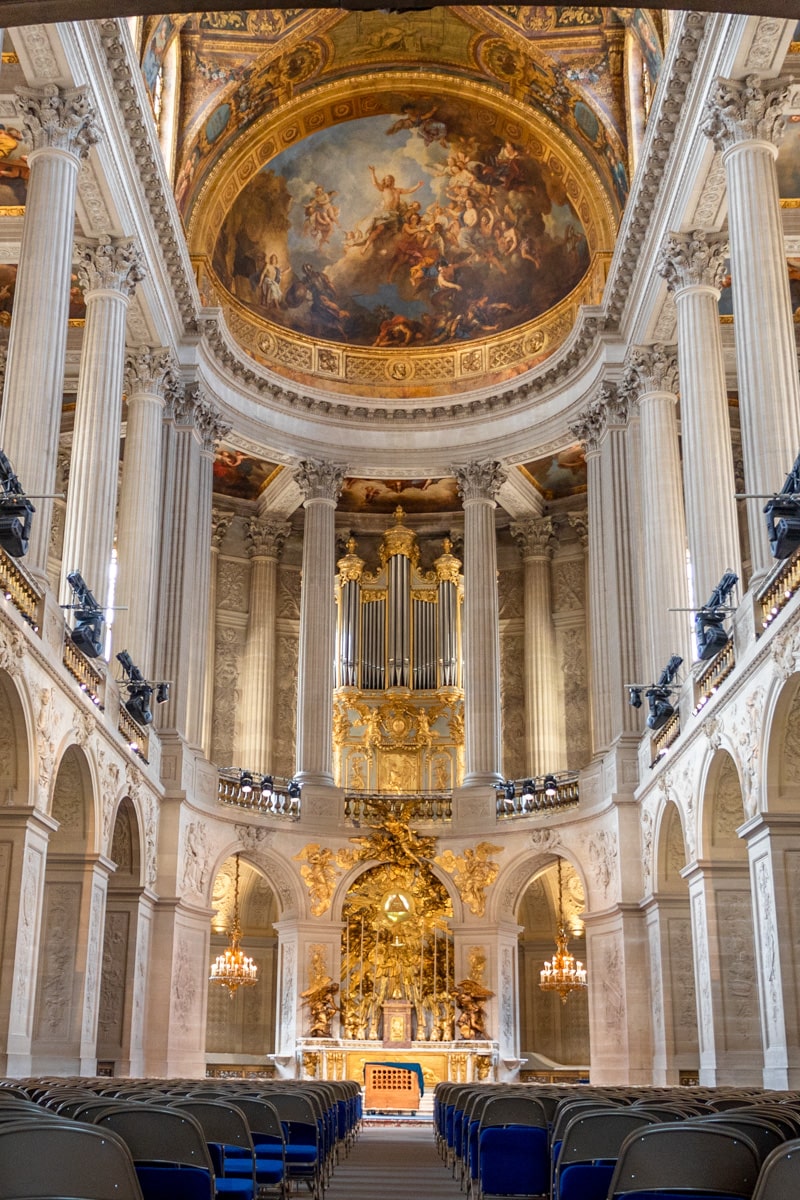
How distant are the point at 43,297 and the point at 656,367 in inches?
547

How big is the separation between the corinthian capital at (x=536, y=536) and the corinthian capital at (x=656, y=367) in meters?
9.03

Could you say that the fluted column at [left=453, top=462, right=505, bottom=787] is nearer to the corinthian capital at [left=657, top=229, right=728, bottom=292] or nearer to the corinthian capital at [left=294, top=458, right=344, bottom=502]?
the corinthian capital at [left=294, top=458, right=344, bottom=502]

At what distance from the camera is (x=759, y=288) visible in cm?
1986

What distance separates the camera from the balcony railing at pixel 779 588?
53.0 ft

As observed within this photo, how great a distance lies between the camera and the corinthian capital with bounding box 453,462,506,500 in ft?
112

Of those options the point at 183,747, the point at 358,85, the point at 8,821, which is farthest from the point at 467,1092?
the point at 358,85

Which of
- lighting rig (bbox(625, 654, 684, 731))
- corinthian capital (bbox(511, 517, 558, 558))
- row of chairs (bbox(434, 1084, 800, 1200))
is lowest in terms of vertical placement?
row of chairs (bbox(434, 1084, 800, 1200))

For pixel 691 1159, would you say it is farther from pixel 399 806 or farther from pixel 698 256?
pixel 399 806

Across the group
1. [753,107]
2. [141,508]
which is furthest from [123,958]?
[753,107]

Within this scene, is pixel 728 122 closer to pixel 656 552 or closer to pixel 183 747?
pixel 656 552

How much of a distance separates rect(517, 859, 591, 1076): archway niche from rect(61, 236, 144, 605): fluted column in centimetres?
1494

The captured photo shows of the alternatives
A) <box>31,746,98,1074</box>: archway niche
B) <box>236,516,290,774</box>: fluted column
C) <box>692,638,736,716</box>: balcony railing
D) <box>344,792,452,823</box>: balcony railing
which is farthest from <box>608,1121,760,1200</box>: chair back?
<box>236,516,290,774</box>: fluted column

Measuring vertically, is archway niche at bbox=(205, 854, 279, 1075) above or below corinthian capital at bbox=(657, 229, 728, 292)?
below

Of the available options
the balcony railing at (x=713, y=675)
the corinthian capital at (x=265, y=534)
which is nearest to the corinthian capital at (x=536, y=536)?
the corinthian capital at (x=265, y=534)
